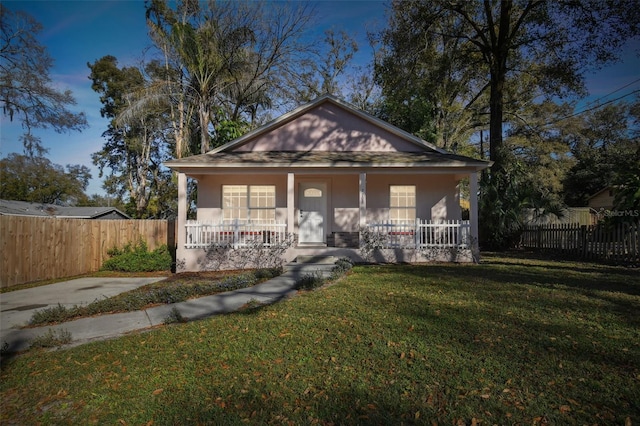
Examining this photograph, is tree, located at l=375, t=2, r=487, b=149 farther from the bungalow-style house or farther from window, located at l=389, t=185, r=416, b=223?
window, located at l=389, t=185, r=416, b=223

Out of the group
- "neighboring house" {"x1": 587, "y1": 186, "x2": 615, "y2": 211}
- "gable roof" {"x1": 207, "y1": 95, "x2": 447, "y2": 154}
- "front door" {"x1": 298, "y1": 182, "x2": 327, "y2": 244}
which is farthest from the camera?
"neighboring house" {"x1": 587, "y1": 186, "x2": 615, "y2": 211}

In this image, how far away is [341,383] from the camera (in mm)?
3381

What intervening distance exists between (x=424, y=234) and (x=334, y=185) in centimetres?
374

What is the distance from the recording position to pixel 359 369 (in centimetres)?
366

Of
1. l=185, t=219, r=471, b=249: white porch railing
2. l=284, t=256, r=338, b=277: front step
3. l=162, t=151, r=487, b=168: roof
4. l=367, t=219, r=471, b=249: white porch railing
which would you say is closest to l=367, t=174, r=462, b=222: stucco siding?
l=162, t=151, r=487, b=168: roof

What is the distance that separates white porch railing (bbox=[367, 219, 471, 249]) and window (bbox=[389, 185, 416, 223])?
1.43 m

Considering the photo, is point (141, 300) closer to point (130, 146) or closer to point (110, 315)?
point (110, 315)

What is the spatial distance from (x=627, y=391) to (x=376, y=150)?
36.6 ft

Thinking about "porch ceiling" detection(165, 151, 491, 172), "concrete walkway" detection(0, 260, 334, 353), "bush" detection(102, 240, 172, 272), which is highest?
"porch ceiling" detection(165, 151, 491, 172)

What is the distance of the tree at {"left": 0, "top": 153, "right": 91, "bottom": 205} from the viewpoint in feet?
116

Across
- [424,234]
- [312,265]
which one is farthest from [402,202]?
[312,265]

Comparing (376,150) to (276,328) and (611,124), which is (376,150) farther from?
(611,124)

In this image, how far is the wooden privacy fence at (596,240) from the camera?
10.1 m

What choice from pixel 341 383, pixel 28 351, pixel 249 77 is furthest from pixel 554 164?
pixel 28 351
